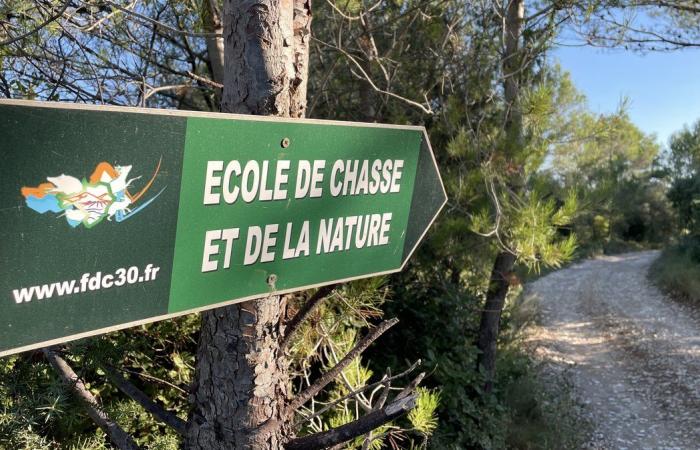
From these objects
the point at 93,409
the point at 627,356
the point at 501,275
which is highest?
the point at 93,409

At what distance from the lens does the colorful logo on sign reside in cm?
95

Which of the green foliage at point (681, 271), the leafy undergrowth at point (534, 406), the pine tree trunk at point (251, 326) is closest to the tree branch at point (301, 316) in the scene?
the pine tree trunk at point (251, 326)

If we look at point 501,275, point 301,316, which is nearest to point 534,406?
point 501,275

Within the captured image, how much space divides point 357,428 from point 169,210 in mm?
734

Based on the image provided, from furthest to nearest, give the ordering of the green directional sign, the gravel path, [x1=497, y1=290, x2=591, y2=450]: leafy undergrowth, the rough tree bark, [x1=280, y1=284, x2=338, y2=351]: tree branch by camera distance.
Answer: the gravel path, [x1=497, y1=290, x2=591, y2=450]: leafy undergrowth, the rough tree bark, [x1=280, y1=284, x2=338, y2=351]: tree branch, the green directional sign

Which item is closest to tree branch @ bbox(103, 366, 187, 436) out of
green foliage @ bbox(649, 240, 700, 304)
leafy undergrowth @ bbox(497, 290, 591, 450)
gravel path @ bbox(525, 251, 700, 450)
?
leafy undergrowth @ bbox(497, 290, 591, 450)

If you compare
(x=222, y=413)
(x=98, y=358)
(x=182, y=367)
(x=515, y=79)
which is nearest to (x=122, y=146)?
(x=222, y=413)

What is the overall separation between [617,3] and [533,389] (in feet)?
15.1

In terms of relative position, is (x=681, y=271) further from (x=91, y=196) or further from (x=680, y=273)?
(x=91, y=196)

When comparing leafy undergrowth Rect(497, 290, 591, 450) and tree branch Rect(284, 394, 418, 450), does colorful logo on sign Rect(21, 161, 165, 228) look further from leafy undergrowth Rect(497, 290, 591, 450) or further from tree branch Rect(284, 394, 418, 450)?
leafy undergrowth Rect(497, 290, 591, 450)

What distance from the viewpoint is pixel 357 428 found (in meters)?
1.46

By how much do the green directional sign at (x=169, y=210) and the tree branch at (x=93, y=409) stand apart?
71 centimetres

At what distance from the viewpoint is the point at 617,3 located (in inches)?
170

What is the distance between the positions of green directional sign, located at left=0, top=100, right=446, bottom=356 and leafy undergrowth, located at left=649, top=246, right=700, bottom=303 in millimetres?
12574
